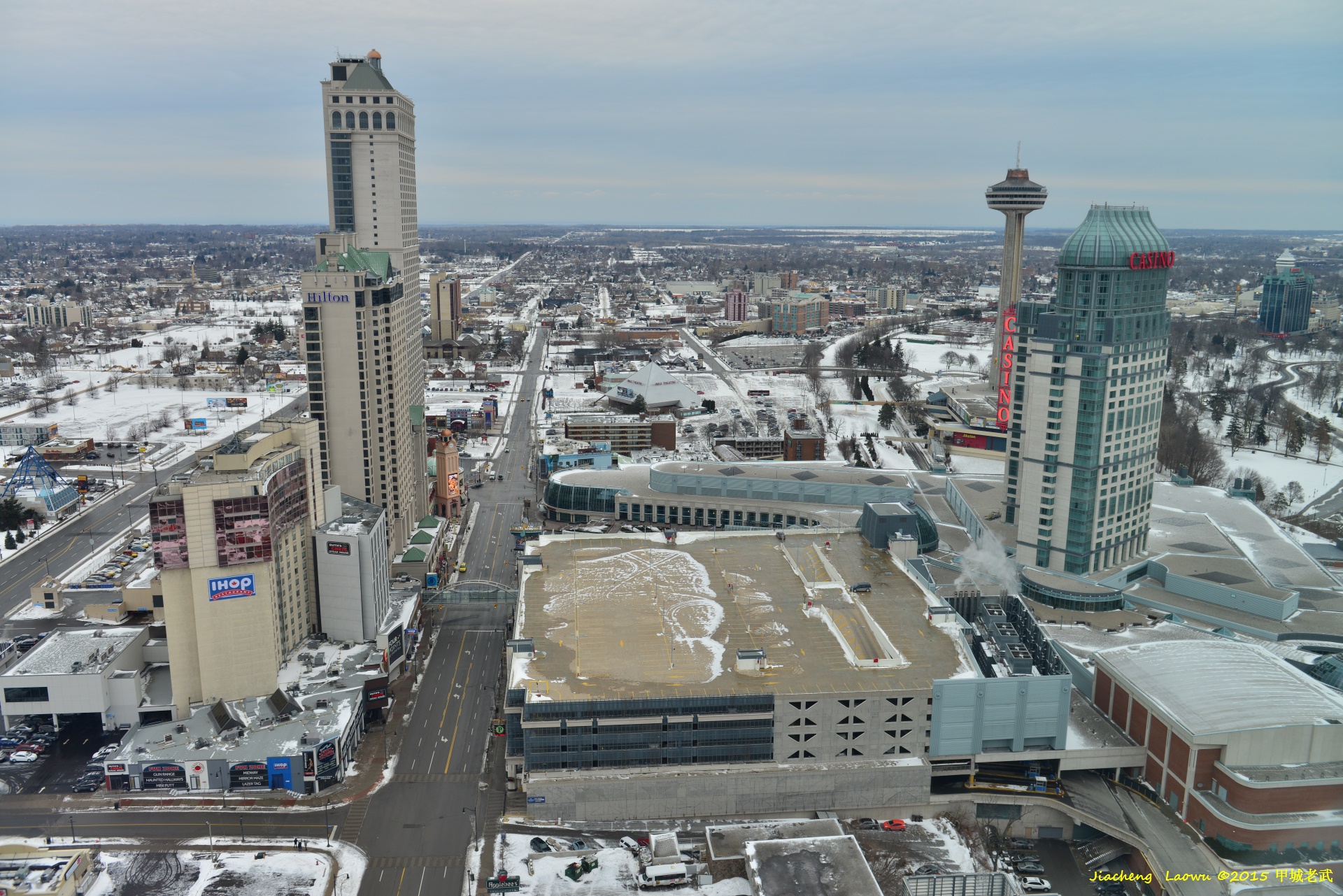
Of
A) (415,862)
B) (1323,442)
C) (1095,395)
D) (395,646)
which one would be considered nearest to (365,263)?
(395,646)

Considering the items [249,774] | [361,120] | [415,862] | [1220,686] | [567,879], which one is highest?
[361,120]

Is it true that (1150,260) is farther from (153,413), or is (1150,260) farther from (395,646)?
(153,413)

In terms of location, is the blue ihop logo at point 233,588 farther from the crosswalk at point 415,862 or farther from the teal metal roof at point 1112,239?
the teal metal roof at point 1112,239

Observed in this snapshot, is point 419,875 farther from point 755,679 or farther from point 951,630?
point 951,630

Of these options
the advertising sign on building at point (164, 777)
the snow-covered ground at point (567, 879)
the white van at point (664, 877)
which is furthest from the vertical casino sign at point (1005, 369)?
the advertising sign on building at point (164, 777)

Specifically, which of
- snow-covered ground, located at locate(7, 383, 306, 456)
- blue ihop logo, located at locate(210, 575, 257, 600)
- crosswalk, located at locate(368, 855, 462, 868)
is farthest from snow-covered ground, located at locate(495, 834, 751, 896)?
snow-covered ground, located at locate(7, 383, 306, 456)

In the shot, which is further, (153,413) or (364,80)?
(153,413)
